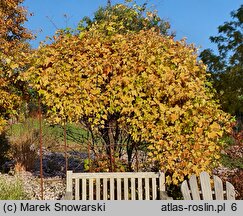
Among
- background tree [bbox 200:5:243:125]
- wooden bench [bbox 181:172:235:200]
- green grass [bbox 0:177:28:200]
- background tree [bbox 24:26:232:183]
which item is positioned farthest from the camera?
background tree [bbox 200:5:243:125]

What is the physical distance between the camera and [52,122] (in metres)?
6.55

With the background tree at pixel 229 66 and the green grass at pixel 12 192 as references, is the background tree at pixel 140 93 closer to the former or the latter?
the green grass at pixel 12 192

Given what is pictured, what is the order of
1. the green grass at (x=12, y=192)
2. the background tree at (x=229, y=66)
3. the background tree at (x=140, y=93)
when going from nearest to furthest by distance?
the background tree at (x=140, y=93) < the green grass at (x=12, y=192) < the background tree at (x=229, y=66)

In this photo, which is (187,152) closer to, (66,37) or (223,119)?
(223,119)

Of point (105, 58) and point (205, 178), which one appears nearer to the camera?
point (205, 178)

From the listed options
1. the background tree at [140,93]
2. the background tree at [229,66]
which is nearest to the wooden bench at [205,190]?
the background tree at [140,93]

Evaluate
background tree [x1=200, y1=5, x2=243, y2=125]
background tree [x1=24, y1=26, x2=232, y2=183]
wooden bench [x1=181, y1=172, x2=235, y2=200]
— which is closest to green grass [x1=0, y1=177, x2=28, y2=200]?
background tree [x1=24, y1=26, x2=232, y2=183]

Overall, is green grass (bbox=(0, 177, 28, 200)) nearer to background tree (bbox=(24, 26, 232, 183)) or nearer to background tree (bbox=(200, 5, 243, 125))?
background tree (bbox=(24, 26, 232, 183))

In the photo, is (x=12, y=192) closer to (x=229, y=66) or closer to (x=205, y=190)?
(x=205, y=190)

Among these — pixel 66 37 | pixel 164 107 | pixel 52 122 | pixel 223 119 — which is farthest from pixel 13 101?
pixel 223 119

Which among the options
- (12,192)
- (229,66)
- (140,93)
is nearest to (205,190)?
(140,93)

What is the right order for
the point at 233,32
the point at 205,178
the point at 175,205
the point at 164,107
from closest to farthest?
the point at 175,205, the point at 205,178, the point at 164,107, the point at 233,32

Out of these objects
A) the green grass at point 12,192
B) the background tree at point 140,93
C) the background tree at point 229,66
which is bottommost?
the green grass at point 12,192

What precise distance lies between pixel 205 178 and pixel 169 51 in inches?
73.7
